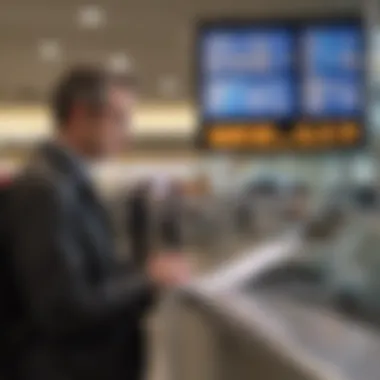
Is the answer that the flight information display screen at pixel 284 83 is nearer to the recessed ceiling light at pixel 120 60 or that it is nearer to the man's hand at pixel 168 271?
the man's hand at pixel 168 271

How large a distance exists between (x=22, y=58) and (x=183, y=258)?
38.5ft

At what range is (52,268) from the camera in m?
2.70

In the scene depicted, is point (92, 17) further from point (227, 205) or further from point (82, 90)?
point (227, 205)

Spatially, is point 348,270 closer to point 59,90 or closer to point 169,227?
point 59,90

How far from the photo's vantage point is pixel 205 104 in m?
7.32

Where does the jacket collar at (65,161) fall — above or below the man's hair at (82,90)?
below

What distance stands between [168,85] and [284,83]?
986 cm

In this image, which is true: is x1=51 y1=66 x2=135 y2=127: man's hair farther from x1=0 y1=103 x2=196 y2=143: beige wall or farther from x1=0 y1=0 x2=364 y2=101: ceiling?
x1=0 y1=103 x2=196 y2=143: beige wall

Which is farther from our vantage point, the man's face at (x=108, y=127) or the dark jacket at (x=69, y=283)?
the man's face at (x=108, y=127)

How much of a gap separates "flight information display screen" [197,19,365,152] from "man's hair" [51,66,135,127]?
418 cm

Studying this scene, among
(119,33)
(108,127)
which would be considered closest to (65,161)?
(108,127)

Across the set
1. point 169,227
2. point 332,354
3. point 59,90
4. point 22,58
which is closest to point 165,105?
point 169,227

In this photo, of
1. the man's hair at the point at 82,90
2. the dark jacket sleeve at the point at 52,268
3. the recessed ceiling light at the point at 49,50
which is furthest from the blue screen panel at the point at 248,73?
the recessed ceiling light at the point at 49,50

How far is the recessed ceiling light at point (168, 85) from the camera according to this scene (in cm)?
1603
